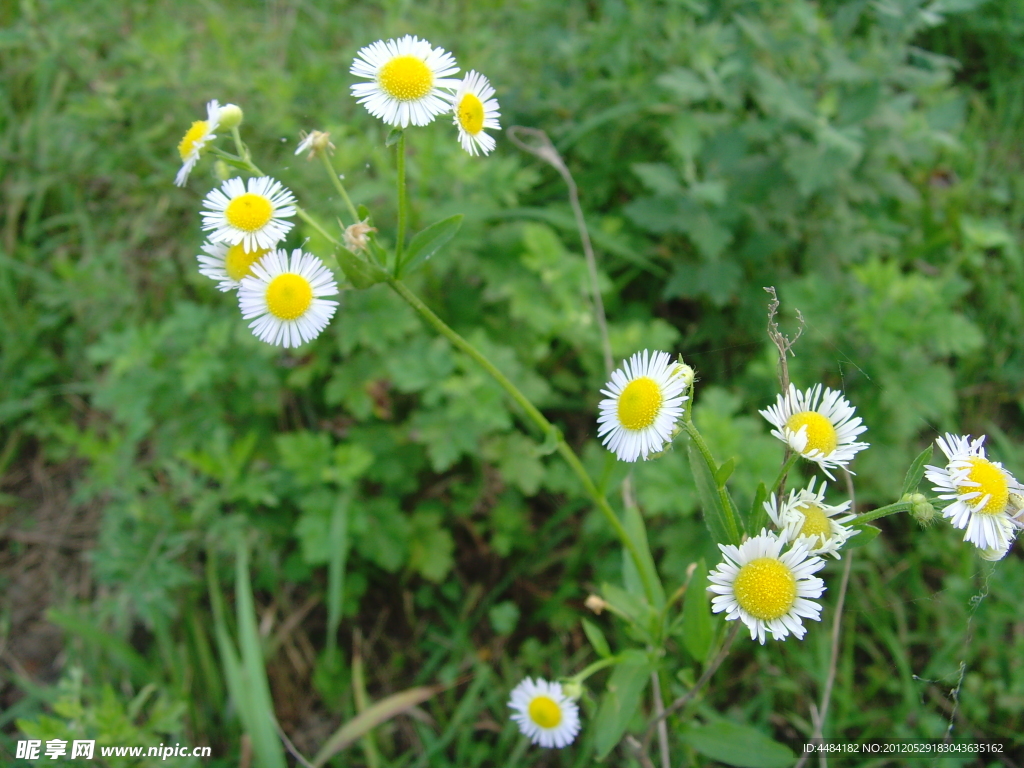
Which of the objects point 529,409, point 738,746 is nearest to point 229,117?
point 529,409

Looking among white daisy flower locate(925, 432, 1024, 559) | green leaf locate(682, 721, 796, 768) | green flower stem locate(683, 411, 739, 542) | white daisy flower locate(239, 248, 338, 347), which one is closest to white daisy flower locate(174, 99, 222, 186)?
white daisy flower locate(239, 248, 338, 347)

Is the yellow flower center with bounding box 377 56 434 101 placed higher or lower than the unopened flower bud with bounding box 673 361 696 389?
higher

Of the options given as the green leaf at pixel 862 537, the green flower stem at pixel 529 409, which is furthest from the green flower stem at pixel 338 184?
the green leaf at pixel 862 537

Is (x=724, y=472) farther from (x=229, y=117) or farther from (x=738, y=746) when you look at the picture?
(x=229, y=117)

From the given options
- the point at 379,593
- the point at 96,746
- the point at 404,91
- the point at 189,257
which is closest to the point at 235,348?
the point at 189,257

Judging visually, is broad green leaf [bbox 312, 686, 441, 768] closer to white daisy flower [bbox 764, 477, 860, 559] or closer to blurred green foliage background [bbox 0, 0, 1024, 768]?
blurred green foliage background [bbox 0, 0, 1024, 768]

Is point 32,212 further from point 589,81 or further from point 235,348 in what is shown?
point 589,81

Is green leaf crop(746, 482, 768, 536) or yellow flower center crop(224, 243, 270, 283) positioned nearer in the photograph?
green leaf crop(746, 482, 768, 536)
